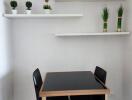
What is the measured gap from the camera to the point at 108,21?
2.95m


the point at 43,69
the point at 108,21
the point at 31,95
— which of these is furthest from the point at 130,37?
the point at 31,95

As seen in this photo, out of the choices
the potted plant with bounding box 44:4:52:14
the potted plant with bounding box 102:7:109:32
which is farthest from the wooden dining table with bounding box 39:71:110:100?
the potted plant with bounding box 44:4:52:14

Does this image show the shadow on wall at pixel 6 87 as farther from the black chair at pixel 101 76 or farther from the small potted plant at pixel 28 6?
the black chair at pixel 101 76

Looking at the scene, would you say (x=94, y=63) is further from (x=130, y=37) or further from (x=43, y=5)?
(x=43, y=5)

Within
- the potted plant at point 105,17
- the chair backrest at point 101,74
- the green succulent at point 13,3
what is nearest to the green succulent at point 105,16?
the potted plant at point 105,17

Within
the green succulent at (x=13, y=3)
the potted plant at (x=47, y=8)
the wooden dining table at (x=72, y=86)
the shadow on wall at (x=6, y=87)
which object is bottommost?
the shadow on wall at (x=6, y=87)

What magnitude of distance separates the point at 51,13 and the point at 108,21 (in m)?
0.94

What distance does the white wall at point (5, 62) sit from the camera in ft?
7.85

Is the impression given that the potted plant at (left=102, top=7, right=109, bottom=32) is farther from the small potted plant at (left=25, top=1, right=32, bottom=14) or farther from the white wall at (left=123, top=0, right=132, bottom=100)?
the small potted plant at (left=25, top=1, right=32, bottom=14)

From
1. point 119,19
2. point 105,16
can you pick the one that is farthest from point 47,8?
point 119,19

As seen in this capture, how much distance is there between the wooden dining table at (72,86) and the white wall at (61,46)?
578mm

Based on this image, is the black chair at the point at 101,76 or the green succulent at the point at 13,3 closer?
the black chair at the point at 101,76

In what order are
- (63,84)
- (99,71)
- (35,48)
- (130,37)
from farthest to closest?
(35,48)
(130,37)
(99,71)
(63,84)

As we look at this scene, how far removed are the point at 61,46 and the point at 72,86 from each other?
1.06m
